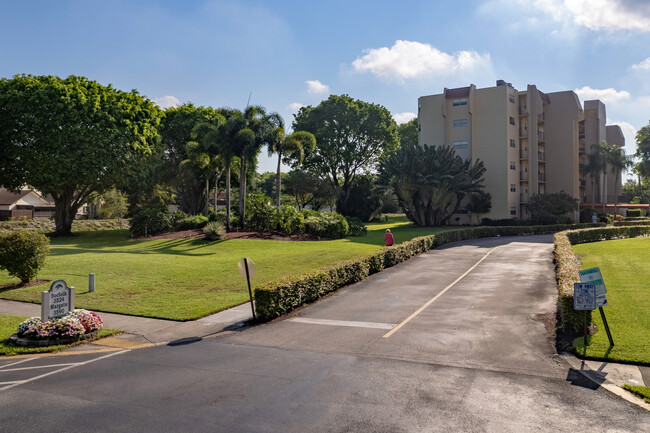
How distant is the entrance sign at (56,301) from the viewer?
11.8m

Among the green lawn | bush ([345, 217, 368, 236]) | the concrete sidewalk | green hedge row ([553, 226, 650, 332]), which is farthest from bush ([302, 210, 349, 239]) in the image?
the concrete sidewalk

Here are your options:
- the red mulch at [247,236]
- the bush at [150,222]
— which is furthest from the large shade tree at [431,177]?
the bush at [150,222]

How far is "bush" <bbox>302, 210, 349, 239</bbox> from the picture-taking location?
1428 inches

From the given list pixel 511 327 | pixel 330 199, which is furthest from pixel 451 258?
pixel 330 199

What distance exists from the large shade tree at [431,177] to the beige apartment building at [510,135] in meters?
2.98

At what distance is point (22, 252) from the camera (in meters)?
18.4

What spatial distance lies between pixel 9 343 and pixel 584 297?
13.6 meters

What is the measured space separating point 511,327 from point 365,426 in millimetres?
7327

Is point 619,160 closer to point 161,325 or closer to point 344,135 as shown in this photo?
point 344,135

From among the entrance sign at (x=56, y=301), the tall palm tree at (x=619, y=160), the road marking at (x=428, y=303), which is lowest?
the road marking at (x=428, y=303)

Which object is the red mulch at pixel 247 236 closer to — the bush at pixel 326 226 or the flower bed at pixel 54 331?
the bush at pixel 326 226

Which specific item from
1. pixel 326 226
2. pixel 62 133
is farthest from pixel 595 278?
pixel 62 133

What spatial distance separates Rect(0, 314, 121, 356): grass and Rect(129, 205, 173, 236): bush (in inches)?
1019

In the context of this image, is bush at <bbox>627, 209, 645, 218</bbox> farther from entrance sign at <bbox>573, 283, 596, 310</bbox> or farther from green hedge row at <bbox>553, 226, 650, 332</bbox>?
entrance sign at <bbox>573, 283, 596, 310</bbox>
